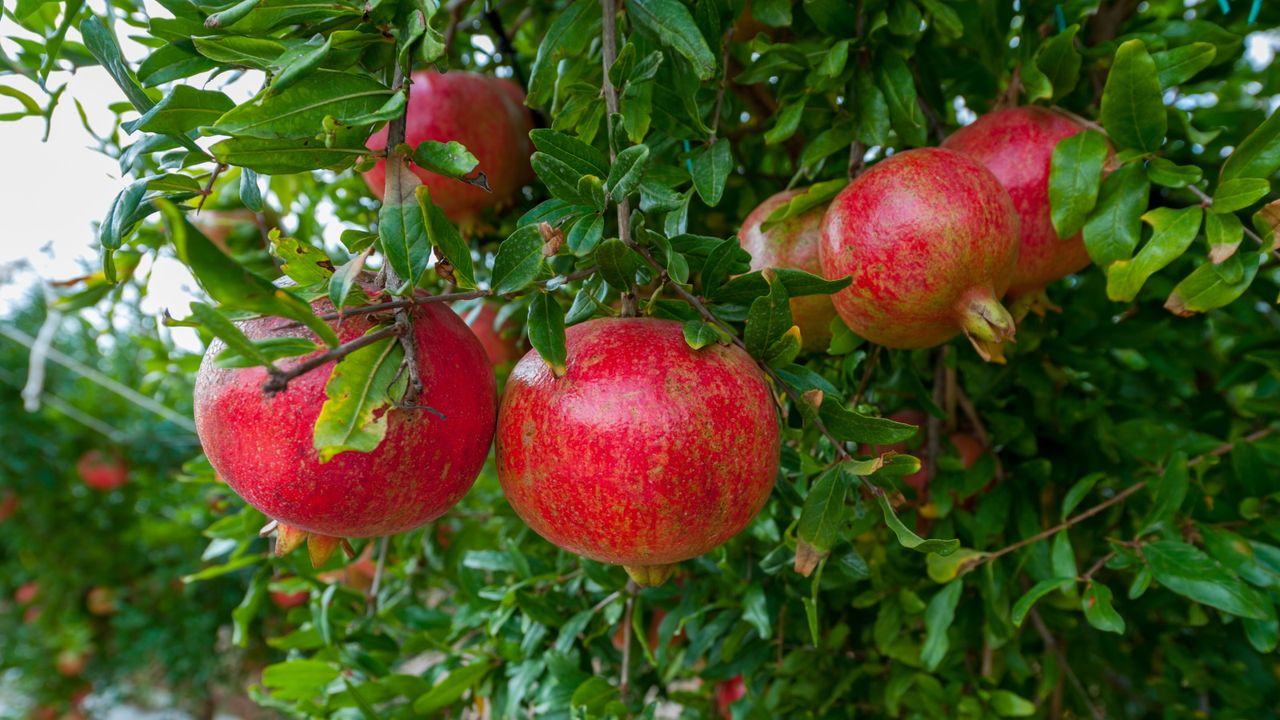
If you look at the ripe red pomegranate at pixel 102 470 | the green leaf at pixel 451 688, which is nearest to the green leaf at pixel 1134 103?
the green leaf at pixel 451 688

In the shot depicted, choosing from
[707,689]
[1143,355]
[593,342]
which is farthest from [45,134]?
[1143,355]

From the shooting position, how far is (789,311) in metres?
0.57

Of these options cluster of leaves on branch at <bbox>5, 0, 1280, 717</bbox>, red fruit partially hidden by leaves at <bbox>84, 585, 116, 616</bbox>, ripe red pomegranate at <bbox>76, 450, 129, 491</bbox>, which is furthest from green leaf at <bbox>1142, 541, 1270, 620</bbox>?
red fruit partially hidden by leaves at <bbox>84, 585, 116, 616</bbox>

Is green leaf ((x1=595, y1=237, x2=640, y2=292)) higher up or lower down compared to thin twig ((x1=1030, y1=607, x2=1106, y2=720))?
higher up

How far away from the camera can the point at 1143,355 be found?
1.10 metres

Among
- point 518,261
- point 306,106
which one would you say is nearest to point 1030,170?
point 518,261

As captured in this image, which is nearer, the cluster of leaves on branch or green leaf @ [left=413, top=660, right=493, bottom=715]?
the cluster of leaves on branch

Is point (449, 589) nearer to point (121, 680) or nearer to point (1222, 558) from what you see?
point (1222, 558)

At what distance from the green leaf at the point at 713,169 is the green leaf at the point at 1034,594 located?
47 cm

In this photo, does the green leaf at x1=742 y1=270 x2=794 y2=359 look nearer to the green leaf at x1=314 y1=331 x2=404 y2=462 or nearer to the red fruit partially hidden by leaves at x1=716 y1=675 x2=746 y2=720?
the green leaf at x1=314 y1=331 x2=404 y2=462

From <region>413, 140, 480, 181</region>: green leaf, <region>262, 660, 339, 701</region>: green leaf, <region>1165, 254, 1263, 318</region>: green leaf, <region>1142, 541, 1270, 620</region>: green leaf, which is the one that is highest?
<region>413, 140, 480, 181</region>: green leaf

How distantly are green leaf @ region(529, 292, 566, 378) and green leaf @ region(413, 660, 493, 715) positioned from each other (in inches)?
23.0

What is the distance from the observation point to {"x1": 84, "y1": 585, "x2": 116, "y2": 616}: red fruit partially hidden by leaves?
9.93 ft

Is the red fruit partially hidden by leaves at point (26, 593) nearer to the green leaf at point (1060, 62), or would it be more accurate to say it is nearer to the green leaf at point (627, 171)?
the green leaf at point (627, 171)
